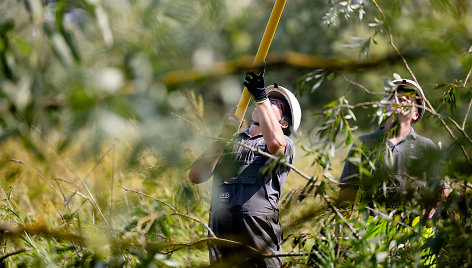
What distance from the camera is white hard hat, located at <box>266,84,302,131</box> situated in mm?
2855

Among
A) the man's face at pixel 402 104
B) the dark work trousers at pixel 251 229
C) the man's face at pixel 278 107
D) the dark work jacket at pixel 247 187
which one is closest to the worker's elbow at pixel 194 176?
the dark work jacket at pixel 247 187

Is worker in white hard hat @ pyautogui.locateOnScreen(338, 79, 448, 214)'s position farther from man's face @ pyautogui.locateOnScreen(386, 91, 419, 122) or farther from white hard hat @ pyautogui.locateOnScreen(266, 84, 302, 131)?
white hard hat @ pyautogui.locateOnScreen(266, 84, 302, 131)

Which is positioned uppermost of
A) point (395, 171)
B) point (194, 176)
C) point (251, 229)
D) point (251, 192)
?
point (395, 171)

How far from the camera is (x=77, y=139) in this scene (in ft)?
2.61

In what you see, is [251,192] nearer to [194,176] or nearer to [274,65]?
[194,176]

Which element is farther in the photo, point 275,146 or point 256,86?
point 275,146

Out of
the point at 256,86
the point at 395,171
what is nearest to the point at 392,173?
the point at 395,171

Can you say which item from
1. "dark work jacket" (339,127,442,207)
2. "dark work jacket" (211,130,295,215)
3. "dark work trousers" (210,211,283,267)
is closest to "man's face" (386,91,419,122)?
"dark work jacket" (339,127,442,207)

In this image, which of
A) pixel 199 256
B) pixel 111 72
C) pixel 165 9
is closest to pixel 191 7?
pixel 165 9

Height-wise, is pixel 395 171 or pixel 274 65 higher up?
pixel 274 65

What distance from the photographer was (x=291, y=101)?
2.87 m

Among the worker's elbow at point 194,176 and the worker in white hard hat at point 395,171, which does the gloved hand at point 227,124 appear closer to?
the worker in white hard hat at point 395,171

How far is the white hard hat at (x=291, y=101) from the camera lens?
9.37 ft

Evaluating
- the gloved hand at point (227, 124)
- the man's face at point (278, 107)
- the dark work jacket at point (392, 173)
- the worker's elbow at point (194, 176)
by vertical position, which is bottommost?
the worker's elbow at point (194, 176)
